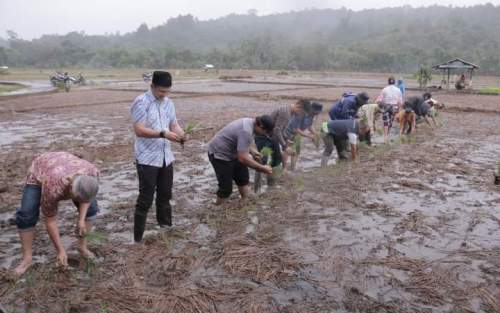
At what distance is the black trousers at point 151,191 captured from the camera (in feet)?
→ 14.7

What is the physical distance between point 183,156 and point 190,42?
143245 millimetres

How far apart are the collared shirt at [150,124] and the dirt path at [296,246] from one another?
848 mm

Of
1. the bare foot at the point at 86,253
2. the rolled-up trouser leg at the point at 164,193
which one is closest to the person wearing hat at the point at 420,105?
the rolled-up trouser leg at the point at 164,193

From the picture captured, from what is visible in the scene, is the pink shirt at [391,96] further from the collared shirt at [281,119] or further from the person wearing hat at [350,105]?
the collared shirt at [281,119]

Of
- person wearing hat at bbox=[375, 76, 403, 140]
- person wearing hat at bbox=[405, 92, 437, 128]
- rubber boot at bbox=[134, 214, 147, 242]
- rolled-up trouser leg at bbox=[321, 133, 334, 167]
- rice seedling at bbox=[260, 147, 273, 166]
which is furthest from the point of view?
person wearing hat at bbox=[405, 92, 437, 128]

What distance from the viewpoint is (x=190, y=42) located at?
147000mm

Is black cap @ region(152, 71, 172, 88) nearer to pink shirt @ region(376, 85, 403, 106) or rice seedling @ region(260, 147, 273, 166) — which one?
rice seedling @ region(260, 147, 273, 166)

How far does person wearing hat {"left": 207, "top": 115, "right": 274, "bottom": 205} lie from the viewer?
5156mm

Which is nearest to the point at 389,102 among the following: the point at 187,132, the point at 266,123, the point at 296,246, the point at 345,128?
the point at 345,128

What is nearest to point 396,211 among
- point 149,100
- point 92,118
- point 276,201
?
point 276,201

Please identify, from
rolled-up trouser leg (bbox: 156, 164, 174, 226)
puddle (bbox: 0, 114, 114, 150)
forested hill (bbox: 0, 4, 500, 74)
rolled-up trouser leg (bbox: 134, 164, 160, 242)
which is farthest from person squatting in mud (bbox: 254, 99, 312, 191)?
forested hill (bbox: 0, 4, 500, 74)

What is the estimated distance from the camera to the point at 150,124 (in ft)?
14.5

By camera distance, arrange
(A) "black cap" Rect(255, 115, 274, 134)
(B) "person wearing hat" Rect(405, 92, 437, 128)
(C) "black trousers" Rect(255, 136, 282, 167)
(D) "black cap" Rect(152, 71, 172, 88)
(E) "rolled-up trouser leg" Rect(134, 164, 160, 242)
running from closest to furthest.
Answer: (D) "black cap" Rect(152, 71, 172, 88)
(E) "rolled-up trouser leg" Rect(134, 164, 160, 242)
(A) "black cap" Rect(255, 115, 274, 134)
(C) "black trousers" Rect(255, 136, 282, 167)
(B) "person wearing hat" Rect(405, 92, 437, 128)

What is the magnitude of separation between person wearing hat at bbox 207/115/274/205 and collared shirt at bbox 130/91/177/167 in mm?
980
